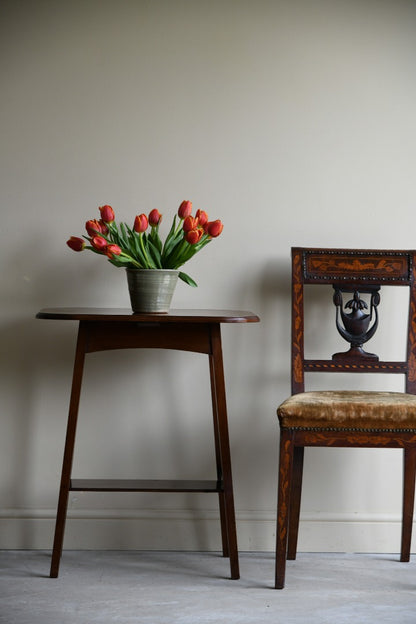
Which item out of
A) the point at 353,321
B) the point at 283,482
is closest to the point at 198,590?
the point at 283,482

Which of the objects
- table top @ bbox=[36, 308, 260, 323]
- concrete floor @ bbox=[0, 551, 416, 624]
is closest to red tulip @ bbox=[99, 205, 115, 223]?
table top @ bbox=[36, 308, 260, 323]

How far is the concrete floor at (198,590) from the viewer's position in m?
1.98

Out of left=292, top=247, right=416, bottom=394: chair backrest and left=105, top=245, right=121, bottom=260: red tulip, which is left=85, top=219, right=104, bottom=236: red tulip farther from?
left=292, top=247, right=416, bottom=394: chair backrest

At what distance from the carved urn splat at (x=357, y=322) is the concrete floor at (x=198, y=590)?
71cm

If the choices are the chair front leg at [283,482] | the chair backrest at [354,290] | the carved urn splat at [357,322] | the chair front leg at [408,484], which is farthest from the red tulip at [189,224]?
the chair front leg at [408,484]

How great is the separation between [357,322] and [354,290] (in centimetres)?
11

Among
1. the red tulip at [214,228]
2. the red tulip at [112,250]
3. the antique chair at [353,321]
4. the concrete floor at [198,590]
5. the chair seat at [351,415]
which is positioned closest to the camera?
the concrete floor at [198,590]

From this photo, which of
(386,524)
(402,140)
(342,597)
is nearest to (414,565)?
(386,524)

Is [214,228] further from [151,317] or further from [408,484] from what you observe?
[408,484]

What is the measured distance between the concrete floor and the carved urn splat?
2.32ft

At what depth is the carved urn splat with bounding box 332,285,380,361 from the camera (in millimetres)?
2467

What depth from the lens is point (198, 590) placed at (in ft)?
7.11

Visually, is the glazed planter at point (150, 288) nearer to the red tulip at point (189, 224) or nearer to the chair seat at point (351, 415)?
the red tulip at point (189, 224)

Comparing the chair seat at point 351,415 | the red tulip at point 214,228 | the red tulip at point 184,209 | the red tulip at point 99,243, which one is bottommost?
the chair seat at point 351,415
